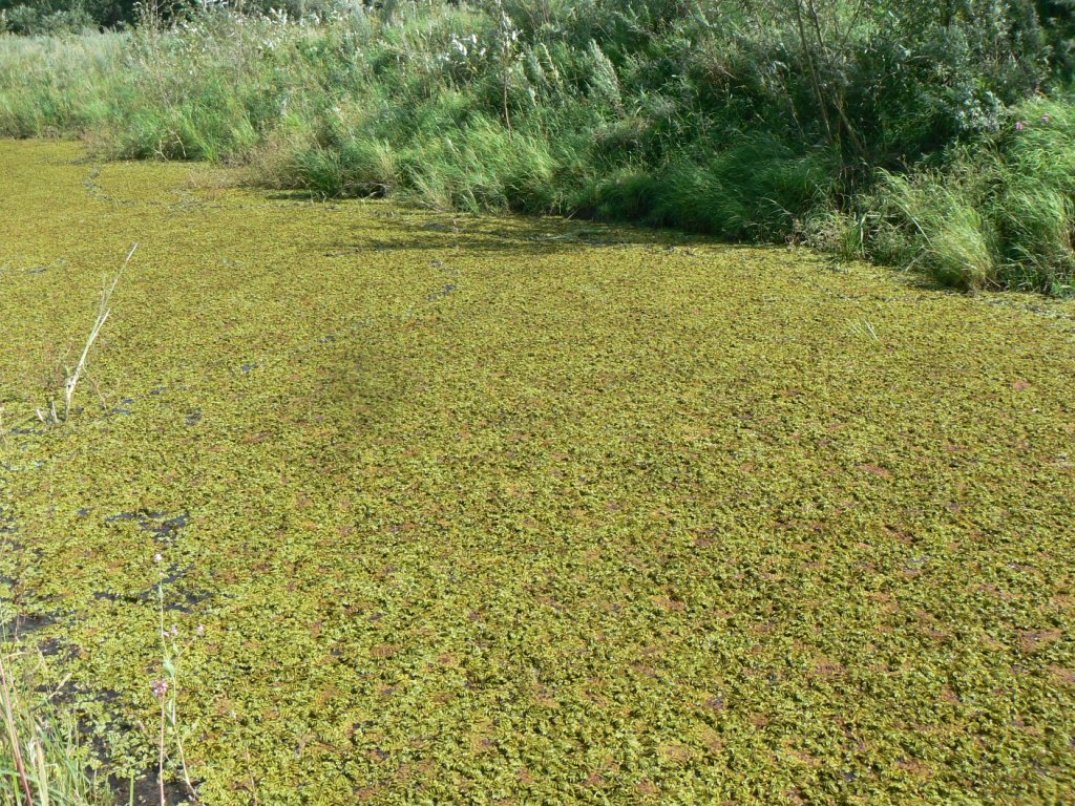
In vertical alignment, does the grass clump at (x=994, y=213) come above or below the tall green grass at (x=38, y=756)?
below

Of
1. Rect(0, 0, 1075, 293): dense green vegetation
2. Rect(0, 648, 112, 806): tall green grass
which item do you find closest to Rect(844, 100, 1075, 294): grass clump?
Rect(0, 0, 1075, 293): dense green vegetation

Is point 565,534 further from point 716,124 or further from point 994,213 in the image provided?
point 716,124

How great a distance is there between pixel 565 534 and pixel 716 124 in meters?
3.33

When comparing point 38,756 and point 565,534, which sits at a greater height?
point 38,756

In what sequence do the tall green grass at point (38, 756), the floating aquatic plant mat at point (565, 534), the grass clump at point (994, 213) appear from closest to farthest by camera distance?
the tall green grass at point (38, 756), the floating aquatic plant mat at point (565, 534), the grass clump at point (994, 213)

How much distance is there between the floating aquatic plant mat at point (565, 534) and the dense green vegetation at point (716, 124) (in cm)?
48

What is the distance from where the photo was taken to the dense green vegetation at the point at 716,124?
375cm

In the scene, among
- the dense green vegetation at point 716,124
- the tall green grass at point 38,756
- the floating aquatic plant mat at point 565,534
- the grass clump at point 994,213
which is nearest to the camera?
the tall green grass at point 38,756

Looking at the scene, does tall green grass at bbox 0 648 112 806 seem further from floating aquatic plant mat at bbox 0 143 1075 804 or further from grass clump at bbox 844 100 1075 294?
grass clump at bbox 844 100 1075 294

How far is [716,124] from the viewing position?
15.9 ft

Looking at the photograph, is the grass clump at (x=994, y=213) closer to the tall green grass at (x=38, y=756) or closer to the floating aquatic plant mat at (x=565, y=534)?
the floating aquatic plant mat at (x=565, y=534)

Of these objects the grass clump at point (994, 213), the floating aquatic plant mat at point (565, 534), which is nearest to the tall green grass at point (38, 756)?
the floating aquatic plant mat at point (565, 534)

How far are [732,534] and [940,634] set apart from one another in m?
0.43

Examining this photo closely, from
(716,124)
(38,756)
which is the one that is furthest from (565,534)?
(716,124)
